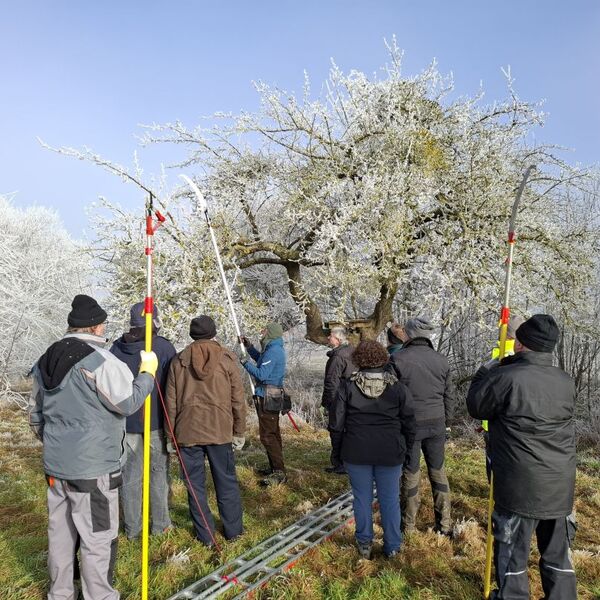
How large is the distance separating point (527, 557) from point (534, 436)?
814 millimetres

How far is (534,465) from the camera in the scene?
3318 millimetres

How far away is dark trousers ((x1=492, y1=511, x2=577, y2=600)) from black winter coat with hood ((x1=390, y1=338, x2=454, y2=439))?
1.59 metres

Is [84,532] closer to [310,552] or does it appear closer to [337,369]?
[310,552]

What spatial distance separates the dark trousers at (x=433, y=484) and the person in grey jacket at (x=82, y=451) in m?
2.83

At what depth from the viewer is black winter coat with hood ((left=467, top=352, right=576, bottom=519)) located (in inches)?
130

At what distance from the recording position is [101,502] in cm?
340

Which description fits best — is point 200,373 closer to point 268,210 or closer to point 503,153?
point 268,210

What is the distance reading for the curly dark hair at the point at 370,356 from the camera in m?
4.40

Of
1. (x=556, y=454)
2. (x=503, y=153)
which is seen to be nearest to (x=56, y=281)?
(x=503, y=153)

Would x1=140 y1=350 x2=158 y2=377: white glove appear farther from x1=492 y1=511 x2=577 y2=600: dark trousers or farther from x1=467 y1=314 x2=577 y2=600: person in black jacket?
x1=492 y1=511 x2=577 y2=600: dark trousers

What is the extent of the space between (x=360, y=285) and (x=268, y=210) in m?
3.05

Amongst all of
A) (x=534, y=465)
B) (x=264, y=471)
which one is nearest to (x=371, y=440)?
(x=534, y=465)

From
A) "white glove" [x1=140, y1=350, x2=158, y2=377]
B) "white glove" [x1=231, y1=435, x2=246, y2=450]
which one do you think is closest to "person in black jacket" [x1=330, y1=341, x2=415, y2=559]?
"white glove" [x1=231, y1=435, x2=246, y2=450]

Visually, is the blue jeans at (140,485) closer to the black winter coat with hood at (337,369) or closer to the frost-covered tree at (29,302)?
the black winter coat with hood at (337,369)
